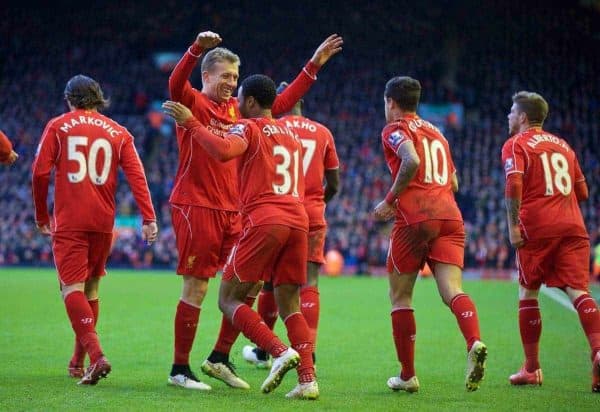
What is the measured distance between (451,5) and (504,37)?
8.63 feet

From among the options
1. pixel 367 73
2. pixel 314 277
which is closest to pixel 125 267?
pixel 367 73

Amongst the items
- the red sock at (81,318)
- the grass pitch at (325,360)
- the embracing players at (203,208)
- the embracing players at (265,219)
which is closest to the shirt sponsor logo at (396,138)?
the embracing players at (265,219)

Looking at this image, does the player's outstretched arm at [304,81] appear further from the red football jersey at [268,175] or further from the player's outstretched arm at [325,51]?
the red football jersey at [268,175]

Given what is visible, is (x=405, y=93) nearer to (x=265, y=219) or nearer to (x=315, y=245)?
(x=265, y=219)

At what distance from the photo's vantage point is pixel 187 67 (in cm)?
761

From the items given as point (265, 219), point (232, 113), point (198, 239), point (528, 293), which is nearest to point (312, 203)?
point (232, 113)

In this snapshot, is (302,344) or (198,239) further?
(198,239)

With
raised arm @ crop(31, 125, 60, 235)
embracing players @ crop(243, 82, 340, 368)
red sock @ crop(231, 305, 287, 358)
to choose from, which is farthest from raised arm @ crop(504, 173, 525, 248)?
raised arm @ crop(31, 125, 60, 235)

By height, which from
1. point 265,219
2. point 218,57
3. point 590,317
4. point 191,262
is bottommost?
point 590,317

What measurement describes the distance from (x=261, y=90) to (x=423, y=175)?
139 cm

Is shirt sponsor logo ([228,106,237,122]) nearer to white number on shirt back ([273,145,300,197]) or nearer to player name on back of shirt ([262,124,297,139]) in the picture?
player name on back of shirt ([262,124,297,139])

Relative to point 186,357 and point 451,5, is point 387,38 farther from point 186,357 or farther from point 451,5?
point 186,357

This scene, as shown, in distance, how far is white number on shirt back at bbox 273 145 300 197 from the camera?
730 cm

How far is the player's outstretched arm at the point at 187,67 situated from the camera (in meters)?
7.48
